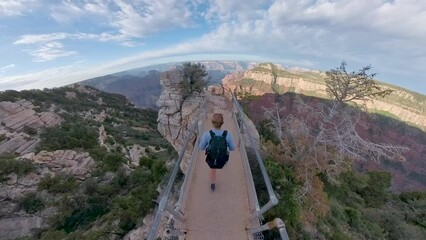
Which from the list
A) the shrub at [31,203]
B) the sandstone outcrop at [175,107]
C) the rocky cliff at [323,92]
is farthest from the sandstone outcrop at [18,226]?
the rocky cliff at [323,92]

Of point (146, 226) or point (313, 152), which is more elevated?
point (313, 152)

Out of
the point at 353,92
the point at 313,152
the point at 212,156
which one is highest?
the point at 212,156

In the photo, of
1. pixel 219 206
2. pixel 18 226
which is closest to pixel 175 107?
pixel 219 206

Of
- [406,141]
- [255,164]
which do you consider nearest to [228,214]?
[255,164]

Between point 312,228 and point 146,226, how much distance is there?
775 centimetres

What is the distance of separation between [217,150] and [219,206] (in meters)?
1.28

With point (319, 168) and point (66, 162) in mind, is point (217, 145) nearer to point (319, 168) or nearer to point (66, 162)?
point (319, 168)

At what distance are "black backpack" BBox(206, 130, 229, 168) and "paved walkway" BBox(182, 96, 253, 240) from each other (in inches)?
35.8

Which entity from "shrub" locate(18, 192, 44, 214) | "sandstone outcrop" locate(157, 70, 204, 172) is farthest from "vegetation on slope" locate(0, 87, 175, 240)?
"sandstone outcrop" locate(157, 70, 204, 172)

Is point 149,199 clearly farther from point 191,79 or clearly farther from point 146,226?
point 191,79

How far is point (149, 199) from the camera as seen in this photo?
1688cm

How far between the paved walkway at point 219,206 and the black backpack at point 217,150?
0.91 m

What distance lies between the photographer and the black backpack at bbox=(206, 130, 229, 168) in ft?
19.6

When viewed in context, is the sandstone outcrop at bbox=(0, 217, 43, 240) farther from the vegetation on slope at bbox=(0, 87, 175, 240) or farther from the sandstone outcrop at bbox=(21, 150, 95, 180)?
the sandstone outcrop at bbox=(21, 150, 95, 180)
